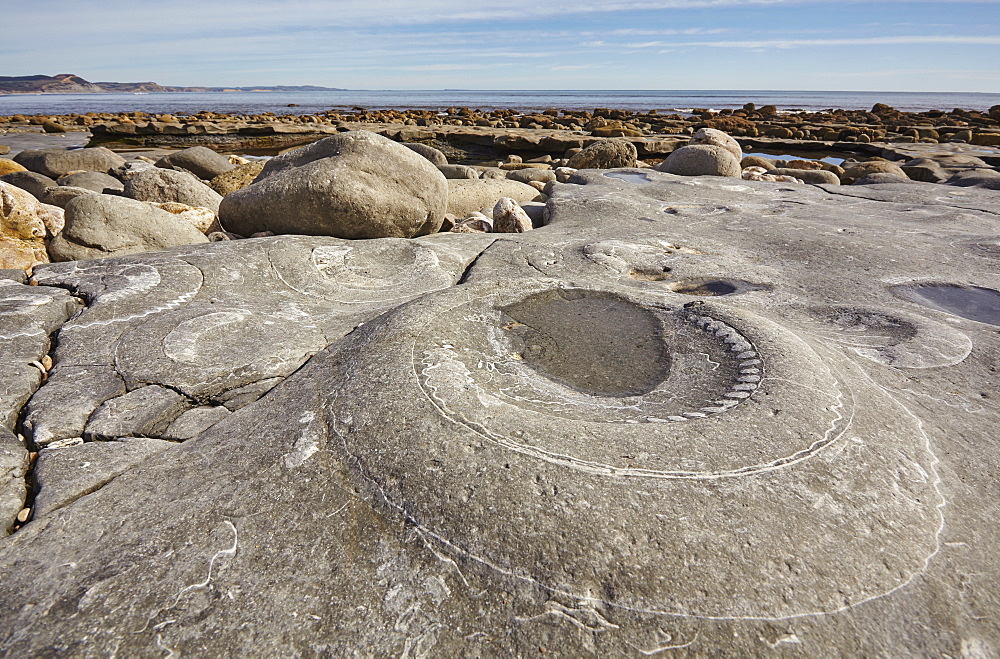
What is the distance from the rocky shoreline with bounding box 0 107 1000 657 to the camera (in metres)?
1.39

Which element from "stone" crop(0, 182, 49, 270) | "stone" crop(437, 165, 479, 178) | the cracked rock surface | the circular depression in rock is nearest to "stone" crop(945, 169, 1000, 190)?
the cracked rock surface

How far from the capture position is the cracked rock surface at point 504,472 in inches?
54.1

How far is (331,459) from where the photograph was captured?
1.85 meters

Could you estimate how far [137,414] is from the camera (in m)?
2.25

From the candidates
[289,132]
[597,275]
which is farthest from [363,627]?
[289,132]

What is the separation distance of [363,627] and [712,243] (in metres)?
4.05

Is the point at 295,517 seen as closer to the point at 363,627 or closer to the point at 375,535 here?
the point at 375,535

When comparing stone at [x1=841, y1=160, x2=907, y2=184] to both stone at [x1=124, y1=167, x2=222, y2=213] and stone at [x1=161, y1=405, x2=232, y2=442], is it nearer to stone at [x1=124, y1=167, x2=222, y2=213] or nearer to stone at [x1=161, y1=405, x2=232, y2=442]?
stone at [x1=124, y1=167, x2=222, y2=213]

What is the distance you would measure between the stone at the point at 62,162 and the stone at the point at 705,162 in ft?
32.9

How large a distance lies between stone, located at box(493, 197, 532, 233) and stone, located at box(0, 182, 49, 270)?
3538mm

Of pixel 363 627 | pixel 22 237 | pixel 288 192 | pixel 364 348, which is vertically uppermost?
pixel 288 192

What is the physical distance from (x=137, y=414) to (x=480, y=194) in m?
5.27

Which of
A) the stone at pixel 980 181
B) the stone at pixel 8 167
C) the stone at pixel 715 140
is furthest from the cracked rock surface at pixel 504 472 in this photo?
the stone at pixel 715 140

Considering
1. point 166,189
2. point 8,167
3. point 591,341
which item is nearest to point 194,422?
point 591,341
